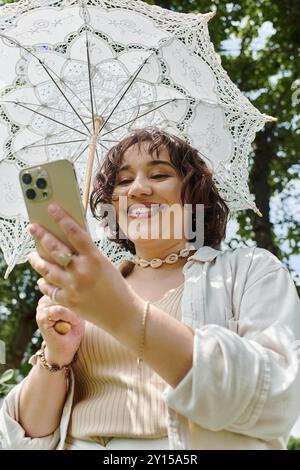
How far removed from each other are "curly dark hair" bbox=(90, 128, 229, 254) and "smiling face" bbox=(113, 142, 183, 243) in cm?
3

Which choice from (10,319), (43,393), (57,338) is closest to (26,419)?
(43,393)

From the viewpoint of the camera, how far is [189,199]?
2.05 meters

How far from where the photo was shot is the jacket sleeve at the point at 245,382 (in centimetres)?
125

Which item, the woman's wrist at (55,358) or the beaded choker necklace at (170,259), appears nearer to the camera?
the woman's wrist at (55,358)

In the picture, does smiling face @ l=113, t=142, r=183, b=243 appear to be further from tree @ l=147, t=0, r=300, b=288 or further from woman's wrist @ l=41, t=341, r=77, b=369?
tree @ l=147, t=0, r=300, b=288

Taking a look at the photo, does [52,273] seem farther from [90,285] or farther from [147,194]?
[147,194]

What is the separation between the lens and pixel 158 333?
1.25m

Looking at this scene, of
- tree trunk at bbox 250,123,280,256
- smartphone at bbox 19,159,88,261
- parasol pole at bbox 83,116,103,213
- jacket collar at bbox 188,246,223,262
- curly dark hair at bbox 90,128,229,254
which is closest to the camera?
smartphone at bbox 19,159,88,261

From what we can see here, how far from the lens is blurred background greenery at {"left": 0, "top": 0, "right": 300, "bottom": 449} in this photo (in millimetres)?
6816

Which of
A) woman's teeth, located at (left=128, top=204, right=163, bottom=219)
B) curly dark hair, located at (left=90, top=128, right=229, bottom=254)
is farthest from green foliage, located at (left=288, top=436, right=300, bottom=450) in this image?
woman's teeth, located at (left=128, top=204, right=163, bottom=219)

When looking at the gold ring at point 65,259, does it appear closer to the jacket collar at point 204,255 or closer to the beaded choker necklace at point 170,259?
the jacket collar at point 204,255

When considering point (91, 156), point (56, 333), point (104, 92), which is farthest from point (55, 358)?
point (104, 92)

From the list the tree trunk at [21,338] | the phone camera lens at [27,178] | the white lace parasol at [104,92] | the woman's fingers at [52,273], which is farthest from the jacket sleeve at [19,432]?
the tree trunk at [21,338]

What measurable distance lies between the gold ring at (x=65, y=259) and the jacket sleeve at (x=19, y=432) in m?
0.68
